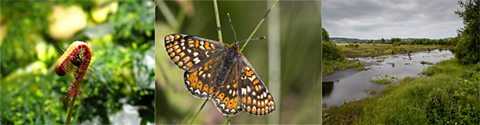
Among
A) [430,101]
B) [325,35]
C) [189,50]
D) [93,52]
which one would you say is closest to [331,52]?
[325,35]

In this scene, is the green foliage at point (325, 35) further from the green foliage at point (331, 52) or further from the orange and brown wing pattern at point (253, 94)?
the orange and brown wing pattern at point (253, 94)

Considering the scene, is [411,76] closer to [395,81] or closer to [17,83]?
[395,81]

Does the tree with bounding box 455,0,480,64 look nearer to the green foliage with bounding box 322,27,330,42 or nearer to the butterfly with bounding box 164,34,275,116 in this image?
the green foliage with bounding box 322,27,330,42

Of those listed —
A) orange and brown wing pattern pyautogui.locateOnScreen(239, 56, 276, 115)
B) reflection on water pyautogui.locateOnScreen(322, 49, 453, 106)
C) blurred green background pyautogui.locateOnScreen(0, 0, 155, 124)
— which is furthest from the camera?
blurred green background pyautogui.locateOnScreen(0, 0, 155, 124)

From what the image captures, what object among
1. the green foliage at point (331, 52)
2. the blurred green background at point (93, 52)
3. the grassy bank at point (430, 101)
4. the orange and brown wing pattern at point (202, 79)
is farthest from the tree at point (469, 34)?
the blurred green background at point (93, 52)

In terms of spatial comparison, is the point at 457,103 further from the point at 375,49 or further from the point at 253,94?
the point at 253,94

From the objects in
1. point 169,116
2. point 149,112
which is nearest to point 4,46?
point 149,112

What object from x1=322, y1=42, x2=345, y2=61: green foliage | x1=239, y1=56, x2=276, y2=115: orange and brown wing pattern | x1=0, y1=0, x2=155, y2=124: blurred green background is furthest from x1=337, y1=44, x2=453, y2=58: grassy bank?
x1=0, y1=0, x2=155, y2=124: blurred green background
